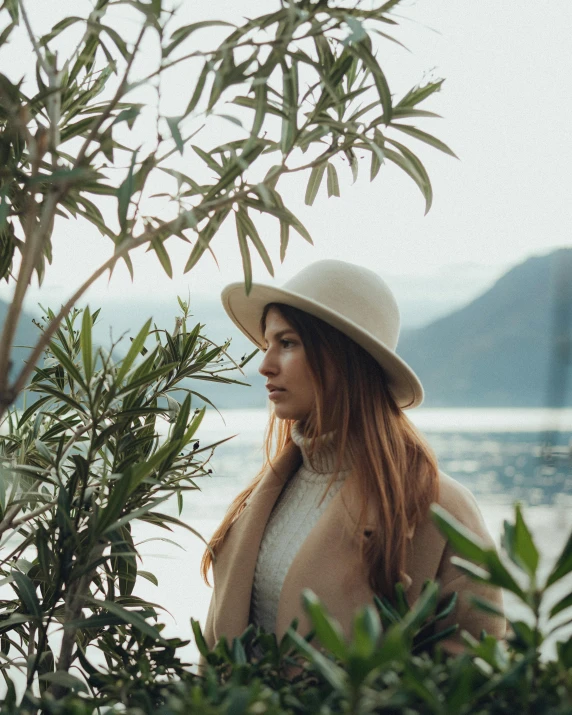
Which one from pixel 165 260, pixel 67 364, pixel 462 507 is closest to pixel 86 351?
pixel 67 364

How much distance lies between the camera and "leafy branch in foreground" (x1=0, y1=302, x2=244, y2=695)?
1014 millimetres

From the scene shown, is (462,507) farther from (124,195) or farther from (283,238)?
(124,195)

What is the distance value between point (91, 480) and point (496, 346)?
239ft

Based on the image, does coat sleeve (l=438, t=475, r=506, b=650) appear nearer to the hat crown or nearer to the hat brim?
the hat brim

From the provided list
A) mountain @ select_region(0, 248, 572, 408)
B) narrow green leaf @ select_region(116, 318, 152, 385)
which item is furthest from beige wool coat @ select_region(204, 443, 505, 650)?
mountain @ select_region(0, 248, 572, 408)

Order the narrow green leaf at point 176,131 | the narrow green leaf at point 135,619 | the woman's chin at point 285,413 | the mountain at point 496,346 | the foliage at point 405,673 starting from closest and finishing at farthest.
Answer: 1. the foliage at point 405,673
2. the narrow green leaf at point 176,131
3. the narrow green leaf at point 135,619
4. the woman's chin at point 285,413
5. the mountain at point 496,346

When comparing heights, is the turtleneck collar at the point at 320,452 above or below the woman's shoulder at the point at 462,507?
above

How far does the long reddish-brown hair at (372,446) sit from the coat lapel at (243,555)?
0.21ft

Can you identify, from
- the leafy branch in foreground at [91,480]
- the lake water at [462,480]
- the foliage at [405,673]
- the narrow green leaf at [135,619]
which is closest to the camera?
the foliage at [405,673]

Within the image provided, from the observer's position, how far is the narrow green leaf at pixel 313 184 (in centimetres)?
129

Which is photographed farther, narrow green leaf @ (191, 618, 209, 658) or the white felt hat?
the white felt hat

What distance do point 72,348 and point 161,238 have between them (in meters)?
0.50

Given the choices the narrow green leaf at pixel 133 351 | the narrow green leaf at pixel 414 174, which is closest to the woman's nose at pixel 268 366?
the narrow green leaf at pixel 133 351

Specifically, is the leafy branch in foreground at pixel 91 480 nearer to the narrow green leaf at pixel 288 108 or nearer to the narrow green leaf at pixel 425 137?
the narrow green leaf at pixel 288 108
